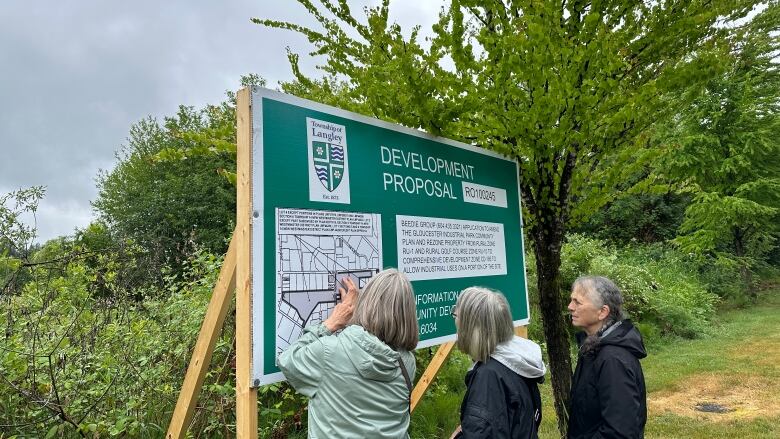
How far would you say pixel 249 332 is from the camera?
208 centimetres

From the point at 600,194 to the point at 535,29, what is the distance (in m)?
1.53

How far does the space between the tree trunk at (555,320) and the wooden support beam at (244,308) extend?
2.64m

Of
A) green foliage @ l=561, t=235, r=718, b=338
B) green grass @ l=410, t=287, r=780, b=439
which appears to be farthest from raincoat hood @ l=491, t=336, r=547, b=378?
green foliage @ l=561, t=235, r=718, b=338

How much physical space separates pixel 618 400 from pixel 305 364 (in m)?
1.45

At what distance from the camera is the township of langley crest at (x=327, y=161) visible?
2.43 m

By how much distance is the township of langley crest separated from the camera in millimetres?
2430

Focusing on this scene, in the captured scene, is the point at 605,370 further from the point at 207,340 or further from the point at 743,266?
the point at 743,266

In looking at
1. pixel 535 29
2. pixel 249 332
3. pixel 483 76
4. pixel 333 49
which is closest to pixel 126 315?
pixel 249 332

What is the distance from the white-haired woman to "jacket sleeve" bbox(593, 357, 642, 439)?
0.99 ft

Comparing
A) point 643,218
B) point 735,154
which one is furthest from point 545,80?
point 643,218

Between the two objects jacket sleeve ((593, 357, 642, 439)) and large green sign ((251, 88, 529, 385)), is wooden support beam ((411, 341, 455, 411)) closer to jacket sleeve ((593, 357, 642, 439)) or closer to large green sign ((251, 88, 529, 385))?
large green sign ((251, 88, 529, 385))

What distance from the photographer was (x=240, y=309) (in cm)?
208

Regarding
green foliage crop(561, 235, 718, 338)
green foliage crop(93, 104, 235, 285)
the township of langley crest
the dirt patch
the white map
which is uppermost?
green foliage crop(93, 104, 235, 285)

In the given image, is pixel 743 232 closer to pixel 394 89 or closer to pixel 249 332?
pixel 394 89
